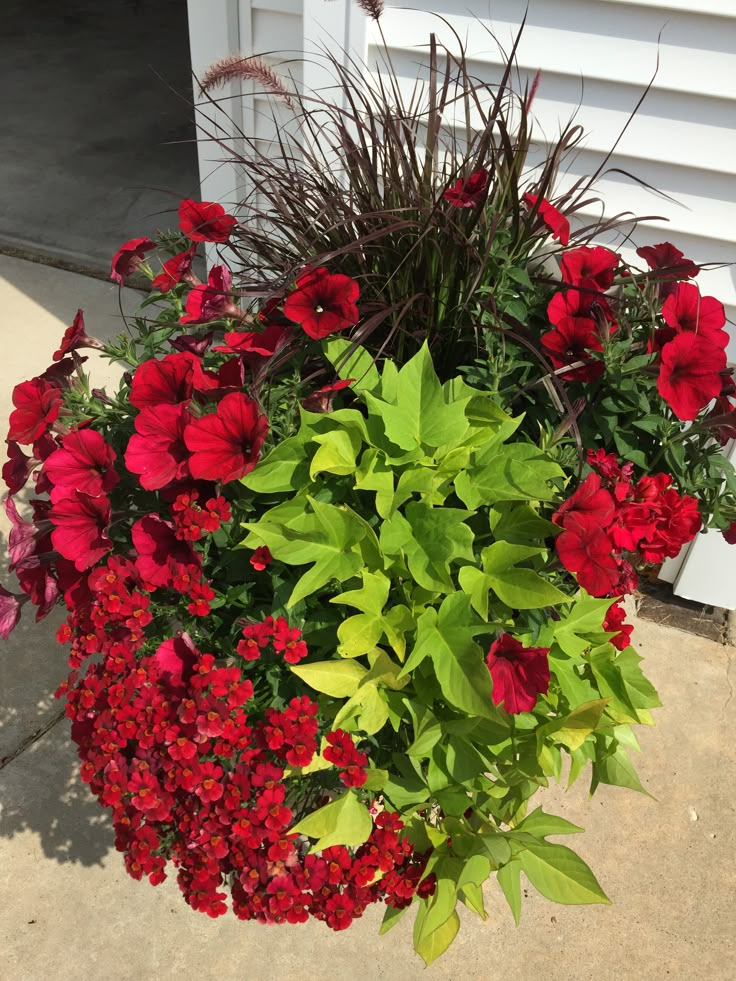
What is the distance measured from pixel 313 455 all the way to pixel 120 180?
3582 mm

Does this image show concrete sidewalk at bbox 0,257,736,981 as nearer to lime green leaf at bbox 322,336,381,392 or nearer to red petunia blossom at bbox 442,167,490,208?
lime green leaf at bbox 322,336,381,392

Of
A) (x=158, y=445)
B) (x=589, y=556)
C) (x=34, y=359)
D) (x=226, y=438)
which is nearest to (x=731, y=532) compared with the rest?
(x=589, y=556)

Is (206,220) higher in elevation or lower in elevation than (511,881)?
higher

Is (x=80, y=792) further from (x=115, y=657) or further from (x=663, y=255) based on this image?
(x=663, y=255)

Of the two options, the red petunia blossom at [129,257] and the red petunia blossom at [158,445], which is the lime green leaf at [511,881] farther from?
the red petunia blossom at [129,257]

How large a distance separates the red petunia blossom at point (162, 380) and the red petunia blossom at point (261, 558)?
272 mm

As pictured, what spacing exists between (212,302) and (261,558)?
0.51 meters

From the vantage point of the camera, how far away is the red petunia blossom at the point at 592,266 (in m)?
1.55

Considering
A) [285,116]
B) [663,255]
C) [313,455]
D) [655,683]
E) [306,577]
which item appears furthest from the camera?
[285,116]

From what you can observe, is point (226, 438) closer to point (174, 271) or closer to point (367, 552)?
point (367, 552)

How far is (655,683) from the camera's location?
2.24 m

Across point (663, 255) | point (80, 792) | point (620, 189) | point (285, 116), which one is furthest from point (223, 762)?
point (285, 116)

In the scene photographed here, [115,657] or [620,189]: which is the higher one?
[620,189]

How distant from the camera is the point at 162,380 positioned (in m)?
1.37
